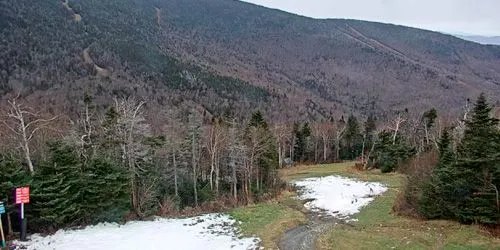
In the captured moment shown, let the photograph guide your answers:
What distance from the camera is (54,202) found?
88.1 feet

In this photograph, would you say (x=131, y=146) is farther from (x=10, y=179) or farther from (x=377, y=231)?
(x=377, y=231)

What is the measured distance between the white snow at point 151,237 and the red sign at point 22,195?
2307mm

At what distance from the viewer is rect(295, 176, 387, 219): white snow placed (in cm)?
3753

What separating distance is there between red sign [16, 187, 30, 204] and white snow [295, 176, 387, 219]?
21255 mm

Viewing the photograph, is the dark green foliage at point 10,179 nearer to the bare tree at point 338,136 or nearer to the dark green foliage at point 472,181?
the dark green foliage at point 472,181

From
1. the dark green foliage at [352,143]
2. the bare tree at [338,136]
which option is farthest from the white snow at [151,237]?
the dark green foliage at [352,143]

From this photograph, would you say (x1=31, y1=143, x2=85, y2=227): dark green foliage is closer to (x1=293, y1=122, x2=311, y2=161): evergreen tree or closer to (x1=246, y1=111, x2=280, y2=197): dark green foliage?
(x1=246, y1=111, x2=280, y2=197): dark green foliage

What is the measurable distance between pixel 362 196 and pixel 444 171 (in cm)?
1476

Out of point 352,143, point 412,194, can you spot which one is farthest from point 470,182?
point 352,143

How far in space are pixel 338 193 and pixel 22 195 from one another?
29088 millimetres

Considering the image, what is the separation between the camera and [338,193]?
147 ft

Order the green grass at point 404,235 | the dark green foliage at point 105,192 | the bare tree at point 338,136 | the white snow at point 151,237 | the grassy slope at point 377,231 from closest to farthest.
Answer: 1. the green grass at point 404,235
2. the grassy slope at point 377,231
3. the white snow at point 151,237
4. the dark green foliage at point 105,192
5. the bare tree at point 338,136

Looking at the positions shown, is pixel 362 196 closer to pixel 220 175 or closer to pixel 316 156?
pixel 220 175

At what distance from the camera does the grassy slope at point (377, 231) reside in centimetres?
2378
